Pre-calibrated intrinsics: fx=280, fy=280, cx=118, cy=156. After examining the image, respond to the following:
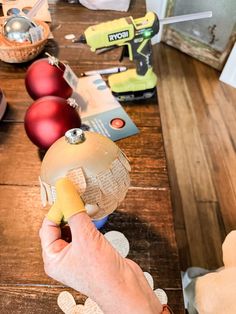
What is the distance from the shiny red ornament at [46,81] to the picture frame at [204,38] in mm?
1496

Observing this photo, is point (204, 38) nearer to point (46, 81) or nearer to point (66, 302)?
point (46, 81)

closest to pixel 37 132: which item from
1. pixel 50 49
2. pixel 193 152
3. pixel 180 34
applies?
pixel 50 49

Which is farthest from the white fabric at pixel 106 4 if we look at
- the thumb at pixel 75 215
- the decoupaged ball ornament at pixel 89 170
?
the thumb at pixel 75 215

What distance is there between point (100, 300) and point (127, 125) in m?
0.44

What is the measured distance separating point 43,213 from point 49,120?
0.17 m

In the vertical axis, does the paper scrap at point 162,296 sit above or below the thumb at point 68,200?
below

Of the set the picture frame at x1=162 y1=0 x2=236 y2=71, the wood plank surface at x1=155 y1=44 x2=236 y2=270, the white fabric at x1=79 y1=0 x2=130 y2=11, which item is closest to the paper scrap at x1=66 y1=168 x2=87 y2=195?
the wood plank surface at x1=155 y1=44 x2=236 y2=270

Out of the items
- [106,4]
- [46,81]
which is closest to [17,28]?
[46,81]

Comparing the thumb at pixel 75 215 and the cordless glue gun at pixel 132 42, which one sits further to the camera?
the cordless glue gun at pixel 132 42

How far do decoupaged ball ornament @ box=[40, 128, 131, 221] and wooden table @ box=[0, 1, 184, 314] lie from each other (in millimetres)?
113

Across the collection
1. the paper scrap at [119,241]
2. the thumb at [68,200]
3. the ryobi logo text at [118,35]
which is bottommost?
the paper scrap at [119,241]

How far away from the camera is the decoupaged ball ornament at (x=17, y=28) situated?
0.75 metres

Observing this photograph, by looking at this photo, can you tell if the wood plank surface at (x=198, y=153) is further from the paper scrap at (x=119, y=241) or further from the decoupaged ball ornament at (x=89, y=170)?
the decoupaged ball ornament at (x=89, y=170)

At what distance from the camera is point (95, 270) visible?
0.99 ft
